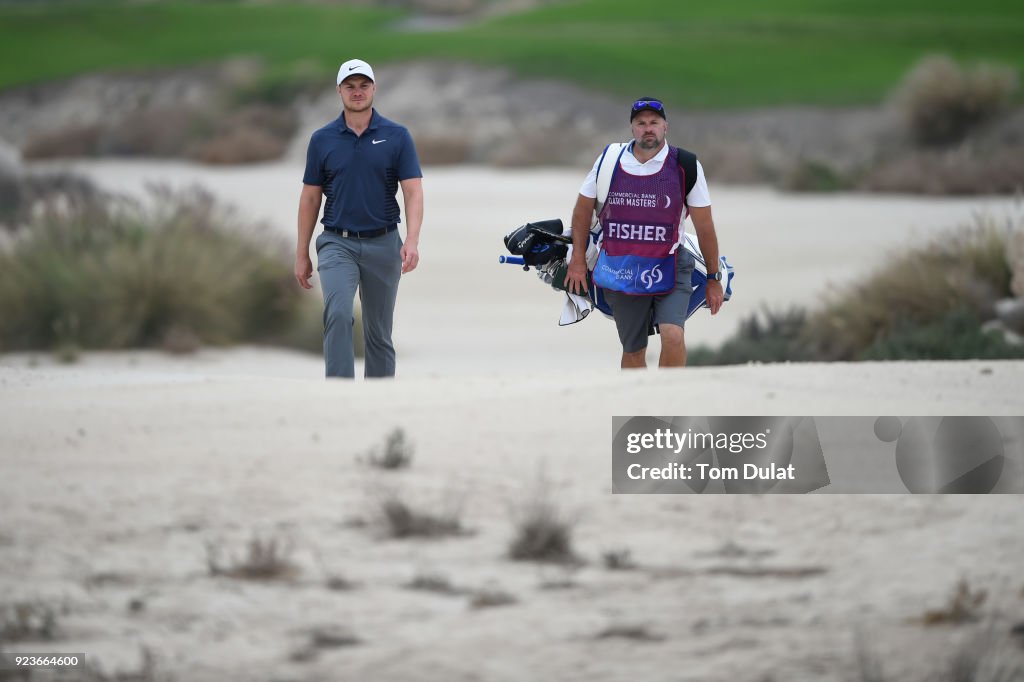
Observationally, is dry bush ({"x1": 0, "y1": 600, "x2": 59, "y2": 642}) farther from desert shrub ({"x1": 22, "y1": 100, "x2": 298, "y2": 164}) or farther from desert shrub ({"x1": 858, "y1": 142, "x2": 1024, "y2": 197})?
desert shrub ({"x1": 22, "y1": 100, "x2": 298, "y2": 164})

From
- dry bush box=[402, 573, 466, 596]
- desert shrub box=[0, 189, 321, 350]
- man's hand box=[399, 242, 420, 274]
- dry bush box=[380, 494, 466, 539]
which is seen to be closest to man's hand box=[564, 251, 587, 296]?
man's hand box=[399, 242, 420, 274]

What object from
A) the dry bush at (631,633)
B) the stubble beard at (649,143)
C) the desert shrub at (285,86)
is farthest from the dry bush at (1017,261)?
the desert shrub at (285,86)

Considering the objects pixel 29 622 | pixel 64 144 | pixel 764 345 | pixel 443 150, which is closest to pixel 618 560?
pixel 29 622

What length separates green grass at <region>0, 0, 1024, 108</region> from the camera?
40438 mm

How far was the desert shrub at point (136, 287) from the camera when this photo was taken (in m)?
13.8

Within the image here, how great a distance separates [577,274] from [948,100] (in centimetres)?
2568

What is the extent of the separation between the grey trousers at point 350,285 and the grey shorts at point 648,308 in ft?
4.06

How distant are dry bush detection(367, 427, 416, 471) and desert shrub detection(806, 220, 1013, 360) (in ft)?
27.2

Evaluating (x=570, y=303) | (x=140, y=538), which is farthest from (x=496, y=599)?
(x=570, y=303)

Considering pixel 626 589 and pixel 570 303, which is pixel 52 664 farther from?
pixel 570 303

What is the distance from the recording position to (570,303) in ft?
25.8

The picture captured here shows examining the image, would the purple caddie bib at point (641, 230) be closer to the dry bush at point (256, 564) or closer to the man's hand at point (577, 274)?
the man's hand at point (577, 274)

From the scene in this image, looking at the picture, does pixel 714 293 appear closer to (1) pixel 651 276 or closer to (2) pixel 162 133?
(1) pixel 651 276

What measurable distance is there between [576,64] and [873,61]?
8.43m
